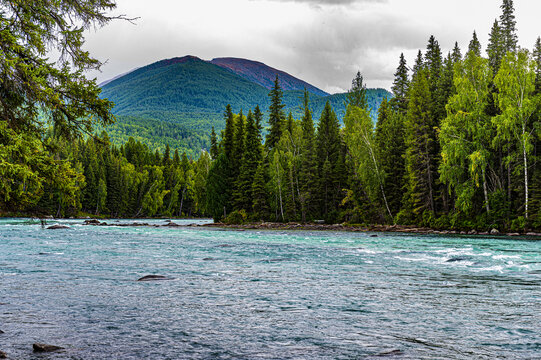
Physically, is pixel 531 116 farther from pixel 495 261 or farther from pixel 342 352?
pixel 342 352

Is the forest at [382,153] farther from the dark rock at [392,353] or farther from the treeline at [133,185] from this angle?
the treeline at [133,185]

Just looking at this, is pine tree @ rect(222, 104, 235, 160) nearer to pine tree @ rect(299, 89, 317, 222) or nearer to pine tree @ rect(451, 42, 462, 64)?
pine tree @ rect(299, 89, 317, 222)

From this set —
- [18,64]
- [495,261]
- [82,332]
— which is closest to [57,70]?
[18,64]

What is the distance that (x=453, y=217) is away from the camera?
144ft

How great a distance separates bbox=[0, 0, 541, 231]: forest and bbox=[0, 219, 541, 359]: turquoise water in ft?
8.96

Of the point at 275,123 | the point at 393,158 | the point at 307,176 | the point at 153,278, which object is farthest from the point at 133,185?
the point at 153,278

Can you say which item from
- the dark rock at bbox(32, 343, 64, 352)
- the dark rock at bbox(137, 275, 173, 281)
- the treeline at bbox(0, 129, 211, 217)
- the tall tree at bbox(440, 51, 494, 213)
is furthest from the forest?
the treeline at bbox(0, 129, 211, 217)

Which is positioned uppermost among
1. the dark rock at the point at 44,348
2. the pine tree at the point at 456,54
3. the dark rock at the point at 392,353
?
the pine tree at the point at 456,54

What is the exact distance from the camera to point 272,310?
9.87 meters

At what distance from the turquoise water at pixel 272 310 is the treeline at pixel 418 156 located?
25737mm

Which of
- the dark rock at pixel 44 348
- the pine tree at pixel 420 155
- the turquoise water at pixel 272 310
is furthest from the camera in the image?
the pine tree at pixel 420 155

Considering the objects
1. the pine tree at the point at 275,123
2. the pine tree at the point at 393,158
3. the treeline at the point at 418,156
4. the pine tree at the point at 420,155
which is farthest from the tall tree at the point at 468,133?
the pine tree at the point at 275,123

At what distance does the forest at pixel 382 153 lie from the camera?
30.0 feet

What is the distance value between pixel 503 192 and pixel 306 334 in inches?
1584
